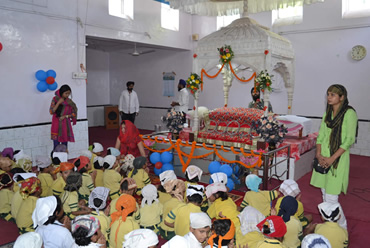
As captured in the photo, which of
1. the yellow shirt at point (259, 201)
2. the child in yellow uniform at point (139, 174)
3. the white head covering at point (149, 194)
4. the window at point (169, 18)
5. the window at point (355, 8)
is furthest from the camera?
the window at point (169, 18)

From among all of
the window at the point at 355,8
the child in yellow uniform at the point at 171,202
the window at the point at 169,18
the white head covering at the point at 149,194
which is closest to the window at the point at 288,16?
the window at the point at 355,8

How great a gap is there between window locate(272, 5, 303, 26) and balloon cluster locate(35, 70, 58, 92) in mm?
6488

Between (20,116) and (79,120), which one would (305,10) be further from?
(20,116)

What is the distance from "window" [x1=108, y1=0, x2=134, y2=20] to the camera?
30.0 ft

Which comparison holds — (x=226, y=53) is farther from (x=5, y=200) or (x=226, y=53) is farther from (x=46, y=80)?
(x=5, y=200)

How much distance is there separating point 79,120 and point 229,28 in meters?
4.24

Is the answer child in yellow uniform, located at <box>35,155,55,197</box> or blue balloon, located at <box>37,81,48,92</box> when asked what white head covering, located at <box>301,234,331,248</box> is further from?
blue balloon, located at <box>37,81,48,92</box>

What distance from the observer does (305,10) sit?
937 cm

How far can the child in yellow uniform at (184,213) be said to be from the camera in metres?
3.22

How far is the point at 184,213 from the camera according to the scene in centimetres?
324

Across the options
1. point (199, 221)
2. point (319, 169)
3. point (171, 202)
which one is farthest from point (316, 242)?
point (171, 202)

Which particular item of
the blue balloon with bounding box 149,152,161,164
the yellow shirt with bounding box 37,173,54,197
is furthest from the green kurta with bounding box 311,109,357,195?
the yellow shirt with bounding box 37,173,54,197

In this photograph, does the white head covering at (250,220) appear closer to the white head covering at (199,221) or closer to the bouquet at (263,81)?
the white head covering at (199,221)

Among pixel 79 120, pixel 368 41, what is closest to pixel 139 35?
pixel 79 120
